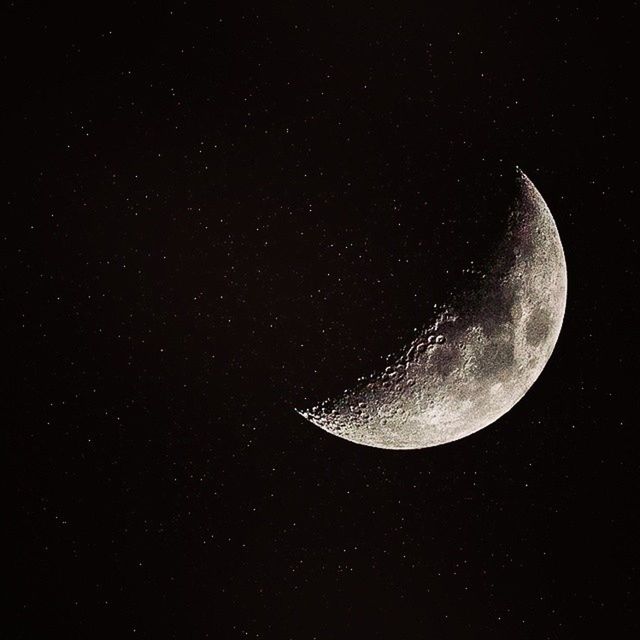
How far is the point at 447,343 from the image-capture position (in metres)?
1.61

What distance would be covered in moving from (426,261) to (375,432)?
0.45 meters

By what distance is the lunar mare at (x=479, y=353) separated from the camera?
5.27 feet

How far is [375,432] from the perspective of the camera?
5.87 ft

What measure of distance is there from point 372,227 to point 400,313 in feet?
0.62

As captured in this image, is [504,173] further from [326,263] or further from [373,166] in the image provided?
[326,263]

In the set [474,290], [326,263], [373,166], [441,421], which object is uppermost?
[373,166]

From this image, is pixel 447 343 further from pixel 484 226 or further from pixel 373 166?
pixel 373 166

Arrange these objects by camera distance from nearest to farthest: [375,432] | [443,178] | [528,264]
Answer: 1. [443,178]
2. [528,264]
3. [375,432]

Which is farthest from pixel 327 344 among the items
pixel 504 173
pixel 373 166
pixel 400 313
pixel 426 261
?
pixel 504 173

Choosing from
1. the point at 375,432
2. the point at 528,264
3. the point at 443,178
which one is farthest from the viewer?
the point at 375,432

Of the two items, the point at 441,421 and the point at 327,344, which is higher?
the point at 327,344

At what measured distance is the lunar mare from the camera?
161 centimetres

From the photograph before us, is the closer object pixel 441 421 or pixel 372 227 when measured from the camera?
pixel 372 227

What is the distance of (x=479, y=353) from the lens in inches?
62.8
